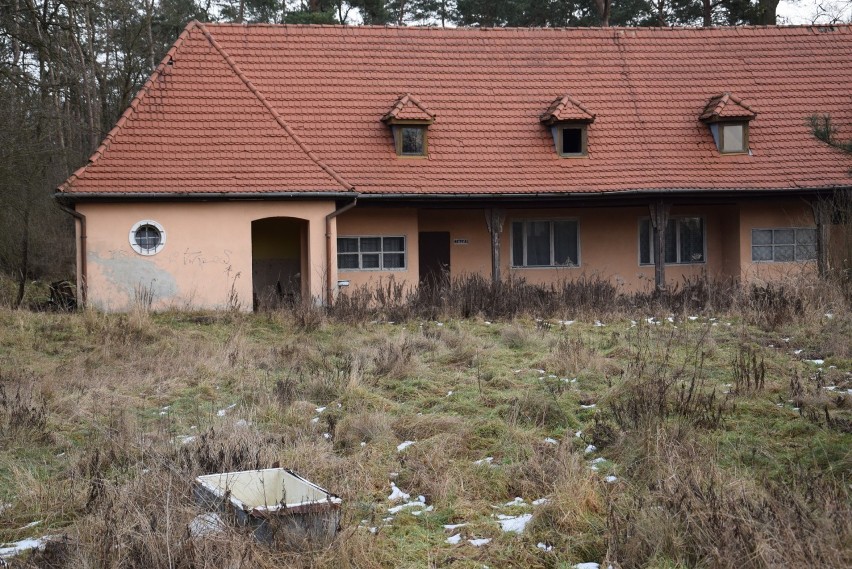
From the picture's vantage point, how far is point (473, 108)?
856 inches

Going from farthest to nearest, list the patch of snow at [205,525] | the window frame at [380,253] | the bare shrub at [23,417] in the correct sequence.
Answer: the window frame at [380,253]
the bare shrub at [23,417]
the patch of snow at [205,525]

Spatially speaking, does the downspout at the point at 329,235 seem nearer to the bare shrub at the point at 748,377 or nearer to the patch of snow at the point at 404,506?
the bare shrub at the point at 748,377

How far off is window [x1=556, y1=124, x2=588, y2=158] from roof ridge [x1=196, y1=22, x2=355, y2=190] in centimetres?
496

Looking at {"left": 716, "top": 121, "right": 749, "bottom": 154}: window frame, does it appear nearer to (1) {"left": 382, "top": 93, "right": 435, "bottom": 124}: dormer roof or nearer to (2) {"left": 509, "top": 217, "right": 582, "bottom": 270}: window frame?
(2) {"left": 509, "top": 217, "right": 582, "bottom": 270}: window frame

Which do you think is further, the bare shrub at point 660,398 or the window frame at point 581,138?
the window frame at point 581,138

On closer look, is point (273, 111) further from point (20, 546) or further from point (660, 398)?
point (20, 546)

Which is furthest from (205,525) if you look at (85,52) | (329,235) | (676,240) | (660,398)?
(85,52)

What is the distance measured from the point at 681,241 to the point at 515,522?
1753cm

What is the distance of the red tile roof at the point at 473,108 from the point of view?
18859mm

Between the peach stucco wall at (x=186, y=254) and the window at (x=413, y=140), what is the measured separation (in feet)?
9.31

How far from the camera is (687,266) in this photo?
2241cm

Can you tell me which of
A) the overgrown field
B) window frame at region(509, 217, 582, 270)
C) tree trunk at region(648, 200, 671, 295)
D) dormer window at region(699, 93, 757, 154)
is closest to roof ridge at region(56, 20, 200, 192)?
the overgrown field

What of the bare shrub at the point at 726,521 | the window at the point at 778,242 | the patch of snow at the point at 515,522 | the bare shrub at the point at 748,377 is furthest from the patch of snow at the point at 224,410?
the window at the point at 778,242

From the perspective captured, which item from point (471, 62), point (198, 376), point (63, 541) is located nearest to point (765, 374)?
point (198, 376)
